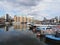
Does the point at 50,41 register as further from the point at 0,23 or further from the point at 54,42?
the point at 0,23

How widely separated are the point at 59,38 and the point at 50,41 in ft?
3.42

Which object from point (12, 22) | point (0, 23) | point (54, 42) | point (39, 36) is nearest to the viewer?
point (54, 42)

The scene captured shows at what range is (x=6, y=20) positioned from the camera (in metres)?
66.2

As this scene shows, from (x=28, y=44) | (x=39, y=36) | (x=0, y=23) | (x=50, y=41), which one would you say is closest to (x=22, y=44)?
(x=28, y=44)

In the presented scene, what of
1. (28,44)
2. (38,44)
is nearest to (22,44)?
(28,44)

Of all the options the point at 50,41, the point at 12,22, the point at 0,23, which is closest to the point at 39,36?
the point at 50,41

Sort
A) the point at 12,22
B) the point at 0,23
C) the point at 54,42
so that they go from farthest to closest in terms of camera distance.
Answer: the point at 12,22 < the point at 0,23 < the point at 54,42

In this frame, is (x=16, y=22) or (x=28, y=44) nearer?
(x=28, y=44)

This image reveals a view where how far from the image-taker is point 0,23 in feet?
211

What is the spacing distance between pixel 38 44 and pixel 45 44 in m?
0.74

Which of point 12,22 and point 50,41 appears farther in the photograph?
point 12,22

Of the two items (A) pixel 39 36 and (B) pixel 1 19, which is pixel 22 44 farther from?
(B) pixel 1 19

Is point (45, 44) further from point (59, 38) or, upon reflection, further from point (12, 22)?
point (12, 22)

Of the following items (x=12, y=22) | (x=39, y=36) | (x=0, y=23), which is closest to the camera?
(x=39, y=36)
